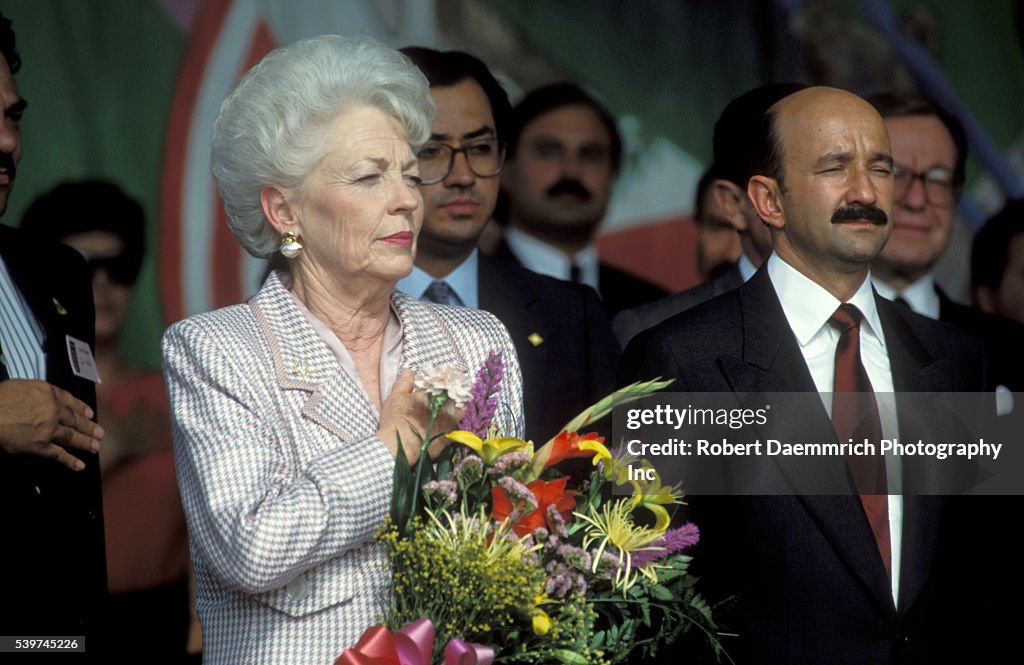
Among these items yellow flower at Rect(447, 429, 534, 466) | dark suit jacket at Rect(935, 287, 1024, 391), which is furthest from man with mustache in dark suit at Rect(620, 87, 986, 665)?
dark suit jacket at Rect(935, 287, 1024, 391)

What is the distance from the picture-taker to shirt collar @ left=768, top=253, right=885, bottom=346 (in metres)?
3.25

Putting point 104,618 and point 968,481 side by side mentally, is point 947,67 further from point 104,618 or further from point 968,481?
point 104,618

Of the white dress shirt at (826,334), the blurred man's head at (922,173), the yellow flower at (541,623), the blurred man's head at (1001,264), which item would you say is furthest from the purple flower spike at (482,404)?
the blurred man's head at (1001,264)

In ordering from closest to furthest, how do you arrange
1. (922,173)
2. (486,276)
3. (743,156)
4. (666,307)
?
(743,156)
(486,276)
(666,307)
(922,173)

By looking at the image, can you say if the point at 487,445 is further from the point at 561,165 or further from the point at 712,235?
the point at 712,235

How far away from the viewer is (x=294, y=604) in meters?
2.71

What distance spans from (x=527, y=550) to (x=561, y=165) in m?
2.64

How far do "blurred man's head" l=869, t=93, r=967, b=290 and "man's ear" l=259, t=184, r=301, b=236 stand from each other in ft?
8.28

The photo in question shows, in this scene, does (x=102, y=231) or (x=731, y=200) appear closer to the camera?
(x=731, y=200)

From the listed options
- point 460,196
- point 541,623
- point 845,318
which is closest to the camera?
point 541,623

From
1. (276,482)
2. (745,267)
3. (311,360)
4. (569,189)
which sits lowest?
(276,482)

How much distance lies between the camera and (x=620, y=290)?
5172mm

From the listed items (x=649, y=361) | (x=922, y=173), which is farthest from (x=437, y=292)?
(x=922, y=173)

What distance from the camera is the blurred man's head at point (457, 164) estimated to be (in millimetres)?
3969
